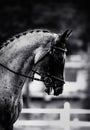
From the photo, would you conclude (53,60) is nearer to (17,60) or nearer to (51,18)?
(17,60)

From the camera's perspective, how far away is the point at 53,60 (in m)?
6.59

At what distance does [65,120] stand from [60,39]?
14.7 feet

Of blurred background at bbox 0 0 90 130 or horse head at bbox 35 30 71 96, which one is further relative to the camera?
blurred background at bbox 0 0 90 130

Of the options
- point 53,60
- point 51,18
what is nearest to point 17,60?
point 53,60

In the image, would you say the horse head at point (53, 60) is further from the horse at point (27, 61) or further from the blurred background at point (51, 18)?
Answer: the blurred background at point (51, 18)

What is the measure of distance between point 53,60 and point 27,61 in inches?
15.1

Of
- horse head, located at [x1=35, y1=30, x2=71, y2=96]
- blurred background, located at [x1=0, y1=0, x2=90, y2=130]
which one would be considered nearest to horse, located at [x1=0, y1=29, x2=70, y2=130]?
horse head, located at [x1=35, y1=30, x2=71, y2=96]

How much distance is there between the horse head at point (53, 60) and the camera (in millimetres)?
6582

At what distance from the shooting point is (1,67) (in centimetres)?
654

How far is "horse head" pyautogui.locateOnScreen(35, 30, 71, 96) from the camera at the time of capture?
6582 mm

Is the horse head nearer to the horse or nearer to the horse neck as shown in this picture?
the horse

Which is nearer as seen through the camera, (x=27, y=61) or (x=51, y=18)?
(x=27, y=61)

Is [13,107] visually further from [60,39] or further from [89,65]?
[89,65]

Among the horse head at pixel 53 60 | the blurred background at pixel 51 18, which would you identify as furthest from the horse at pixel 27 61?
the blurred background at pixel 51 18
